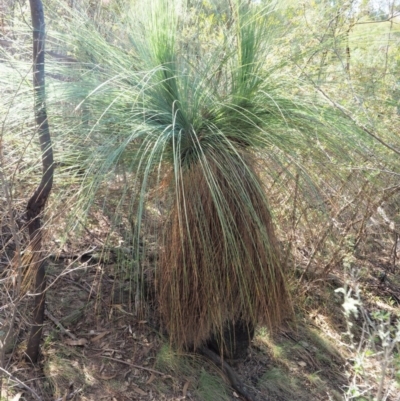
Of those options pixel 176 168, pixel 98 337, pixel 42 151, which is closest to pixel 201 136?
pixel 176 168

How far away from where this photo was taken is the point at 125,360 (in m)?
1.94

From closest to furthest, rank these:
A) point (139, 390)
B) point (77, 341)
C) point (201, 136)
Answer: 1. point (201, 136)
2. point (139, 390)
3. point (77, 341)

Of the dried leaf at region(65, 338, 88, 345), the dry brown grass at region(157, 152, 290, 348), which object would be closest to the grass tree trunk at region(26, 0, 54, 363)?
the dried leaf at region(65, 338, 88, 345)

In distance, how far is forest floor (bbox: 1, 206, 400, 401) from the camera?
1.71 m

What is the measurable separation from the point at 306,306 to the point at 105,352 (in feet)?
5.76

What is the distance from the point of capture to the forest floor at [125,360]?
1.71 m

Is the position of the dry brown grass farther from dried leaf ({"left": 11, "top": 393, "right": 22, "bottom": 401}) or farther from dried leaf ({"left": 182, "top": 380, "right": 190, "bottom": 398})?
dried leaf ({"left": 11, "top": 393, "right": 22, "bottom": 401})

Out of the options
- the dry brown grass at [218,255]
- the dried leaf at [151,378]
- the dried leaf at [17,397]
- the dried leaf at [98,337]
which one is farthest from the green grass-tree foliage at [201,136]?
the dried leaf at [17,397]

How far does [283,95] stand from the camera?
168 centimetres

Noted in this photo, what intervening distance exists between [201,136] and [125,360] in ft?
3.74

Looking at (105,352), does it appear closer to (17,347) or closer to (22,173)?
(17,347)

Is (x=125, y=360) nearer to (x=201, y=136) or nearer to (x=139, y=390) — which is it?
(x=139, y=390)

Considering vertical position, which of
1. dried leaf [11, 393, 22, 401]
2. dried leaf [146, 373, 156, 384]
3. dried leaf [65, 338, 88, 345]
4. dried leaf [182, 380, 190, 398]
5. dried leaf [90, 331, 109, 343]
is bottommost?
dried leaf [182, 380, 190, 398]

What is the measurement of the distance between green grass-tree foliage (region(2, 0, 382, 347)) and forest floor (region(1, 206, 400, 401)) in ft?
0.95
